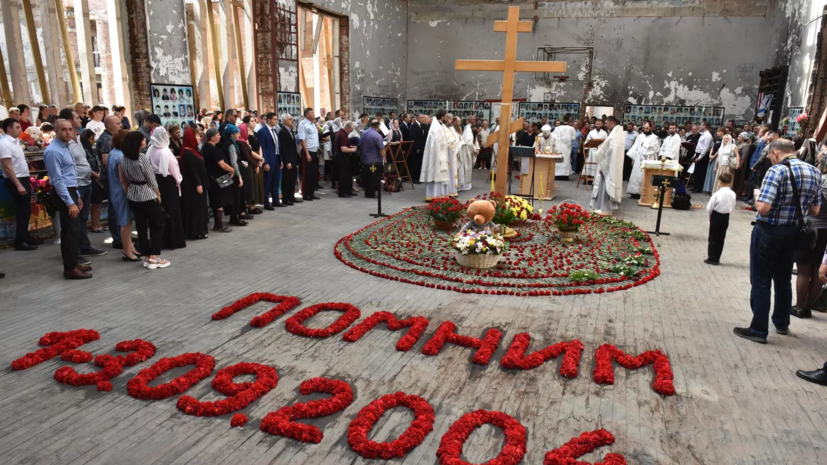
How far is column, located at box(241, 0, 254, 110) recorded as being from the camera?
14.2 metres

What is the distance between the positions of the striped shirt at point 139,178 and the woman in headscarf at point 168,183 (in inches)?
19.4

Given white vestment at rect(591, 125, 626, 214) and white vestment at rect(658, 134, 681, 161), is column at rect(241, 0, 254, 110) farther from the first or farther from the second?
white vestment at rect(658, 134, 681, 161)

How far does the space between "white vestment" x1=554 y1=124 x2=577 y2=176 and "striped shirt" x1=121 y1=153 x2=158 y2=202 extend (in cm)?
1289

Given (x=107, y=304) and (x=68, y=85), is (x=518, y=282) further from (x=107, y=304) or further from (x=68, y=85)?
(x=68, y=85)

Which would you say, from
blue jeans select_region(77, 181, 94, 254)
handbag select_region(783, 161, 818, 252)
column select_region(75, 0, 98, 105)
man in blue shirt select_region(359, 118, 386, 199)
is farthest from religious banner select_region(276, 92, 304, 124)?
handbag select_region(783, 161, 818, 252)

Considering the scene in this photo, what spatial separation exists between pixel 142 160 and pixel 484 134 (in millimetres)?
13210

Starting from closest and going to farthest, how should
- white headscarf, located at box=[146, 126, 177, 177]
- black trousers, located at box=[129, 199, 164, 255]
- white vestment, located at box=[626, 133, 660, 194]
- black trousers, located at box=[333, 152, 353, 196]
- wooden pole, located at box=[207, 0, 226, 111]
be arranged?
black trousers, located at box=[129, 199, 164, 255], white headscarf, located at box=[146, 126, 177, 177], black trousers, located at box=[333, 152, 353, 196], wooden pole, located at box=[207, 0, 226, 111], white vestment, located at box=[626, 133, 660, 194]

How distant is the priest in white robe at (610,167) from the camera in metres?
10.8

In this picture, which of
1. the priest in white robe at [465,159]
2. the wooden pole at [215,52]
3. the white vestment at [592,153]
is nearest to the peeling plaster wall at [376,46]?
the wooden pole at [215,52]

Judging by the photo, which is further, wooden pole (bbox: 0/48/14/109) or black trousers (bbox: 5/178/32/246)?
wooden pole (bbox: 0/48/14/109)

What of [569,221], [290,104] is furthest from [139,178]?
[290,104]

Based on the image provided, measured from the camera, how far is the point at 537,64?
29.3 feet

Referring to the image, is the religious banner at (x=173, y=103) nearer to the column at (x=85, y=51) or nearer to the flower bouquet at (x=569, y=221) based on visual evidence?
the column at (x=85, y=51)

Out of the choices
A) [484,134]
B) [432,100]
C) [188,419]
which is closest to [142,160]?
[188,419]
